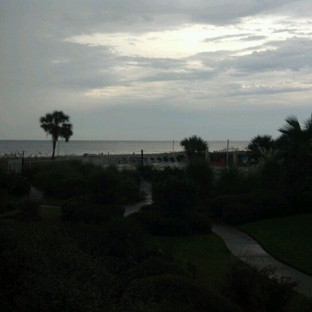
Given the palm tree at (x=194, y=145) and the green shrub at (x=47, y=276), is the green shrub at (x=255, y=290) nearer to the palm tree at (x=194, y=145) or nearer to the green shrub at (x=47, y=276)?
the green shrub at (x=47, y=276)

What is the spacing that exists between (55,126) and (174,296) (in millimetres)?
40455

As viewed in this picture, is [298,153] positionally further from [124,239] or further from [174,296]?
[174,296]

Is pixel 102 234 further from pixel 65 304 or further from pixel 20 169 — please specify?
pixel 20 169

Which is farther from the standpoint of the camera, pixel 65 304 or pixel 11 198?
pixel 11 198

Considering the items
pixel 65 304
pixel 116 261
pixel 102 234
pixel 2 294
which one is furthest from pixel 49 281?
pixel 102 234

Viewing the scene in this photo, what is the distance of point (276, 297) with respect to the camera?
316 inches

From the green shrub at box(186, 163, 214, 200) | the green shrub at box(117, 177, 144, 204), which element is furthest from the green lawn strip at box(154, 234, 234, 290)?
the green shrub at box(117, 177, 144, 204)

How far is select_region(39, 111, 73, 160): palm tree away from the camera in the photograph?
1821 inches

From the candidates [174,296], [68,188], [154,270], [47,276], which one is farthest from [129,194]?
[174,296]

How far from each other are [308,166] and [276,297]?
1215 cm

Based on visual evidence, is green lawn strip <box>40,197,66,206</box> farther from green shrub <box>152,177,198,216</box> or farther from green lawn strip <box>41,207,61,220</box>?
green shrub <box>152,177,198,216</box>

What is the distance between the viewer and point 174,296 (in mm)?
7035

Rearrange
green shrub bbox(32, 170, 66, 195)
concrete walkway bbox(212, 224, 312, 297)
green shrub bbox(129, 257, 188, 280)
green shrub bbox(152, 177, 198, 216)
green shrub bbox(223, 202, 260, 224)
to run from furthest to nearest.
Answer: green shrub bbox(32, 170, 66, 195) → green shrub bbox(223, 202, 260, 224) → green shrub bbox(152, 177, 198, 216) → concrete walkway bbox(212, 224, 312, 297) → green shrub bbox(129, 257, 188, 280)

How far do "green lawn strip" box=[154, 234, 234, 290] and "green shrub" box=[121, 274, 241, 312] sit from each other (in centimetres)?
223
